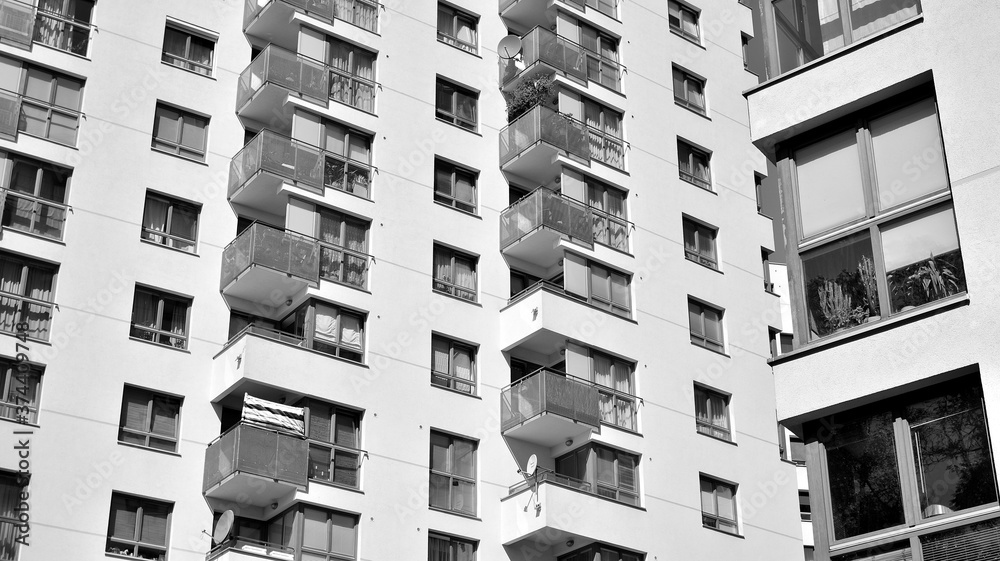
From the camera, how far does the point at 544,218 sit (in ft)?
132

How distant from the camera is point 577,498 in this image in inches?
1459

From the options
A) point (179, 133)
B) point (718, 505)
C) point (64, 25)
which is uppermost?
point (64, 25)

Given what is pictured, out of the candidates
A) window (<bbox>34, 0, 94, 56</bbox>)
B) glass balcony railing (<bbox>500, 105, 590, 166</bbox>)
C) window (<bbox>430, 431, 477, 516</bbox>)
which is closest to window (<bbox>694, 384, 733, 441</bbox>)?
window (<bbox>430, 431, 477, 516</bbox>)

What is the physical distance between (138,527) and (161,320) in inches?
227

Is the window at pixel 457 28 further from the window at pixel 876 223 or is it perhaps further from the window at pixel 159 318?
the window at pixel 876 223

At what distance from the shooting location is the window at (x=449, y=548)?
3531 cm

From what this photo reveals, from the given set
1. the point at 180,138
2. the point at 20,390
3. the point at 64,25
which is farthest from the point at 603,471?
the point at 64,25

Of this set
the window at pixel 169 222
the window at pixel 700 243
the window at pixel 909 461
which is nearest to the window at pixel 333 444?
the window at pixel 169 222

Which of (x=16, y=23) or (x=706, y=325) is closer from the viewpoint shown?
(x=16, y=23)

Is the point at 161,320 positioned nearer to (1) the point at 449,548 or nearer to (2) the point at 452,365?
(2) the point at 452,365

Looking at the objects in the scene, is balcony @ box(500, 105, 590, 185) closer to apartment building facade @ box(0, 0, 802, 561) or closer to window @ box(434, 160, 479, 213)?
apartment building facade @ box(0, 0, 802, 561)

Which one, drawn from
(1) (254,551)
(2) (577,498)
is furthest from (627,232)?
(1) (254,551)

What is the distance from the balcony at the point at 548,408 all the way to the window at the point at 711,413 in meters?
5.20

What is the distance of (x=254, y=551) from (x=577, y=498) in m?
9.99
